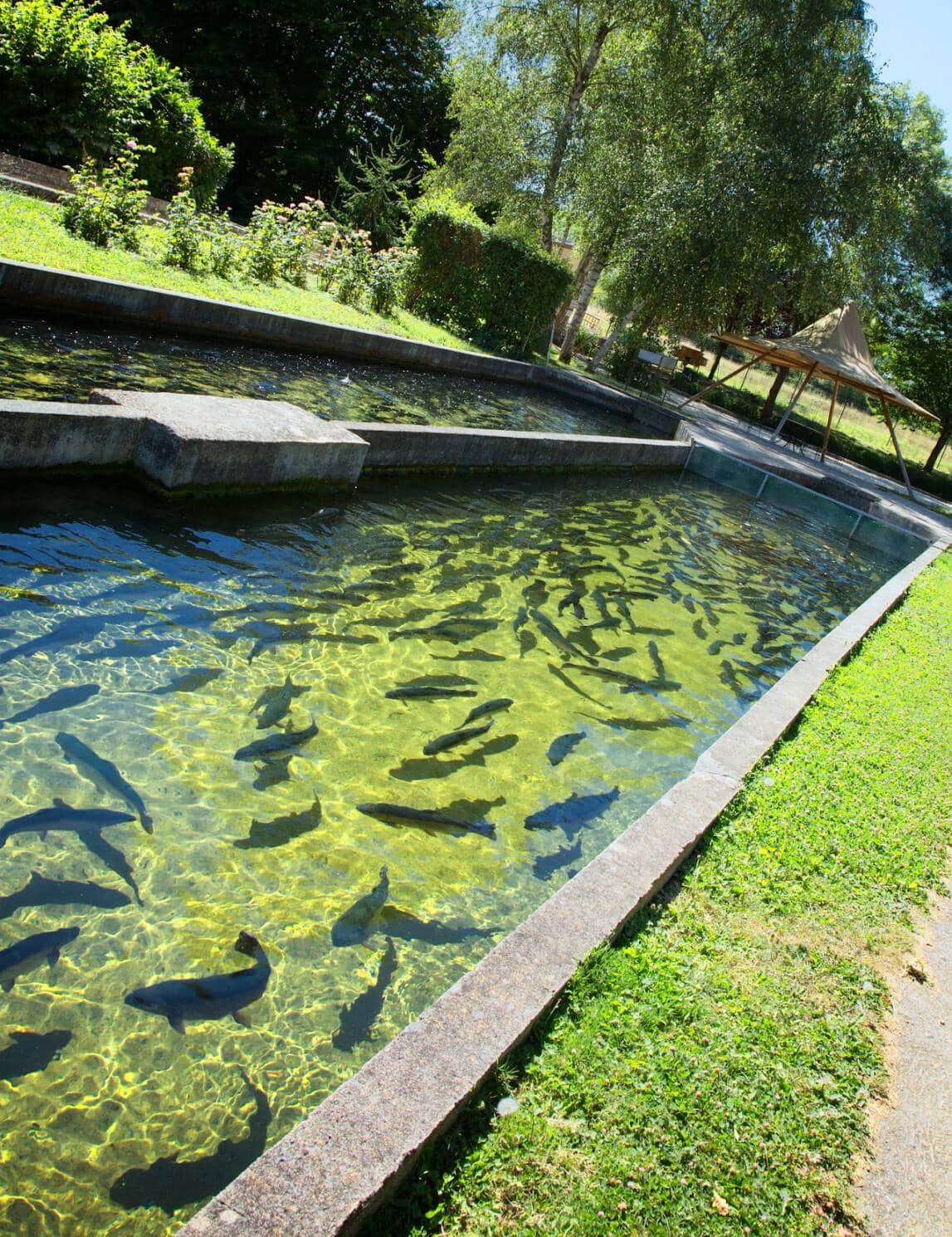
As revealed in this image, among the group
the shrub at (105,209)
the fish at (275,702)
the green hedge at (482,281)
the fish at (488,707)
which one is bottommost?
the fish at (275,702)

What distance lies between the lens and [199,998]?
3.24 metres

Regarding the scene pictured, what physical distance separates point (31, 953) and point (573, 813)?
307 cm

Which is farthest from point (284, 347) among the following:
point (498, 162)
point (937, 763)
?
point (498, 162)

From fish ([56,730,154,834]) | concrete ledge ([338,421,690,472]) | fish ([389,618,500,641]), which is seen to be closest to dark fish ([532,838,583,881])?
fish ([56,730,154,834])

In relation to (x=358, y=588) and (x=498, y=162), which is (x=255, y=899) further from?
(x=498, y=162)

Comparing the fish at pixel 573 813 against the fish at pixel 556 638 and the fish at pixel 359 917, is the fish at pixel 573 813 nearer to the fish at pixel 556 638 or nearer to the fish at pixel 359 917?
the fish at pixel 359 917

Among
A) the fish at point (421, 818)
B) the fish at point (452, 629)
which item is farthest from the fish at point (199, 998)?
the fish at point (452, 629)

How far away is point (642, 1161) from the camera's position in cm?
278

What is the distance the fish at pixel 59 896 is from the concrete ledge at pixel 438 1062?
1.53m

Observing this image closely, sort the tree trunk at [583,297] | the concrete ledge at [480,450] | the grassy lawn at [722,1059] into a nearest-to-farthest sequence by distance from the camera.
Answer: the grassy lawn at [722,1059] < the concrete ledge at [480,450] < the tree trunk at [583,297]

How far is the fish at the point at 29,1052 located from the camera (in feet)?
9.37

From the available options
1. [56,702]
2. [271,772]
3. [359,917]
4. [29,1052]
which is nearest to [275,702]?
[271,772]

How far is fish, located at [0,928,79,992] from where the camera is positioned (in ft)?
10.3

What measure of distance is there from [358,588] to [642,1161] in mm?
5090
